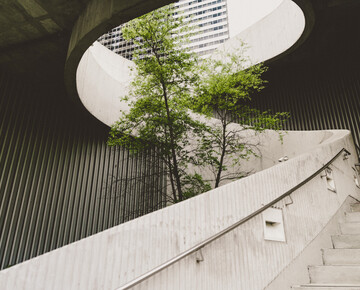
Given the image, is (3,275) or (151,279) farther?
(151,279)

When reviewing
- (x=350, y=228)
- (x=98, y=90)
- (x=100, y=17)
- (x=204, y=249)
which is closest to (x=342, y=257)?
(x=350, y=228)

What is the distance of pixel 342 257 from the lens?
3.08 meters

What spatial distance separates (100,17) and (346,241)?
14.5 ft

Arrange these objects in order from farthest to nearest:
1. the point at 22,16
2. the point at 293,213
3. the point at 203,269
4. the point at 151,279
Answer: the point at 22,16 < the point at 293,213 < the point at 203,269 < the point at 151,279

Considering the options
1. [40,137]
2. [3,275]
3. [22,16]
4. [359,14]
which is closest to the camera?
[3,275]

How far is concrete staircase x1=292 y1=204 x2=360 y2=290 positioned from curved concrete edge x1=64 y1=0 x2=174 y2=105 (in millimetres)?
3668

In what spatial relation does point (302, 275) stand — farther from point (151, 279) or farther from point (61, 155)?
point (61, 155)

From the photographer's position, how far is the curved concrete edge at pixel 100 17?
3.93 metres

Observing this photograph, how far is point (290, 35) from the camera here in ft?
27.4

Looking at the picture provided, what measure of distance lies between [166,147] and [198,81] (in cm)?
170

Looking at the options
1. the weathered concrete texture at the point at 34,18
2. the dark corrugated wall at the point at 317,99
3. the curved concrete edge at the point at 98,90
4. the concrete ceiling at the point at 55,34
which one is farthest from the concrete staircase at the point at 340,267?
the dark corrugated wall at the point at 317,99

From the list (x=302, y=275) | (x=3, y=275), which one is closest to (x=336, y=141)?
(x=302, y=275)

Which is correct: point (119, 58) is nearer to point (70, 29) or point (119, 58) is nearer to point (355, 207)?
point (70, 29)

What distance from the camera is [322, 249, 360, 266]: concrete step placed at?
9.97 ft
